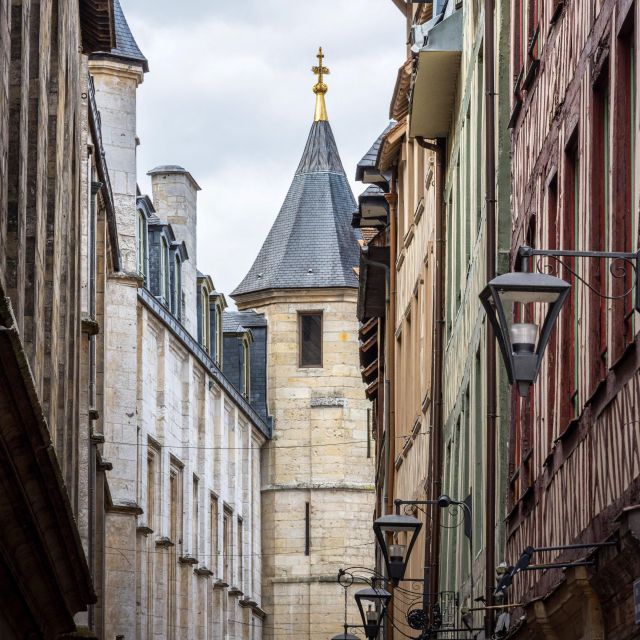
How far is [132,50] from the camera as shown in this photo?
41.8 meters

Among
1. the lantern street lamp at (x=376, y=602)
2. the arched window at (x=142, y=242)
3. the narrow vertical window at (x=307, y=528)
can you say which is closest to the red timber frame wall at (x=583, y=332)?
the lantern street lamp at (x=376, y=602)

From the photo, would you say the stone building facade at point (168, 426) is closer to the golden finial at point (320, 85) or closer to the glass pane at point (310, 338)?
the glass pane at point (310, 338)

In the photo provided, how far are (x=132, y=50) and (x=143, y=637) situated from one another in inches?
446

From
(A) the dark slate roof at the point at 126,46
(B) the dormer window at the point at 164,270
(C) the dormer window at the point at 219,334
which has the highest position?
(A) the dark slate roof at the point at 126,46

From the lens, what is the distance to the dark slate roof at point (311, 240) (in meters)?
63.0

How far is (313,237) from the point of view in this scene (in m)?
64.0

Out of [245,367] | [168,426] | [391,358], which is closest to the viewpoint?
[391,358]

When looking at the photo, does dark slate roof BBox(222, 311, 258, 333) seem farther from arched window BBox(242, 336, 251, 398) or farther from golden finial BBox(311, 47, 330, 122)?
golden finial BBox(311, 47, 330, 122)

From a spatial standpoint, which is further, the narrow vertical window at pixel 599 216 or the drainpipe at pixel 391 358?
the drainpipe at pixel 391 358

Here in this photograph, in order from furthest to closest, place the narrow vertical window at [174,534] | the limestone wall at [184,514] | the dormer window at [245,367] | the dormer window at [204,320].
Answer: the dormer window at [245,367] → the dormer window at [204,320] → the narrow vertical window at [174,534] → the limestone wall at [184,514]

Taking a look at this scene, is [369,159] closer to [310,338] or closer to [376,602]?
[376,602]

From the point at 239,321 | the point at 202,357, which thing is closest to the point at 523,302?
the point at 202,357

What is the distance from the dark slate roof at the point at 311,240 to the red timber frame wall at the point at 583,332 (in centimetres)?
4813

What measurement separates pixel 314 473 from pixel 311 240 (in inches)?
287
